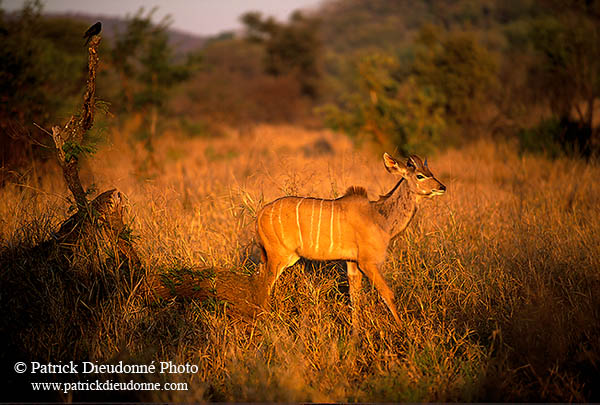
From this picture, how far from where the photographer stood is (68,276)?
4812 mm

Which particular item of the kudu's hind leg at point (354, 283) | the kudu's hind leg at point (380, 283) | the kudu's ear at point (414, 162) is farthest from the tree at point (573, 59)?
the kudu's hind leg at point (380, 283)

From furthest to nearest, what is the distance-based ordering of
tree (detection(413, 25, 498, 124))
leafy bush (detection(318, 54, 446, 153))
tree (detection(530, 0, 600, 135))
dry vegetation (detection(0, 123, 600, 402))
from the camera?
tree (detection(413, 25, 498, 124)), leafy bush (detection(318, 54, 446, 153)), tree (detection(530, 0, 600, 135)), dry vegetation (detection(0, 123, 600, 402))

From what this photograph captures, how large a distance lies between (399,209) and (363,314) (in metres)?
1.13

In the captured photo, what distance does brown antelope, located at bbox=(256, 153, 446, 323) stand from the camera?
4508mm

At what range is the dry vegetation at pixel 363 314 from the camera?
3.77m

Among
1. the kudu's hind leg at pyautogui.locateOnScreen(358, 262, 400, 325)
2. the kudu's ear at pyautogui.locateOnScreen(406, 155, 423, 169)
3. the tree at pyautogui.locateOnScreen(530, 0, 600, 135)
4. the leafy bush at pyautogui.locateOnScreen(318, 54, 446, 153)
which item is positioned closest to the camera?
the kudu's hind leg at pyautogui.locateOnScreen(358, 262, 400, 325)

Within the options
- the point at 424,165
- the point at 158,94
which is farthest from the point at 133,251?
the point at 158,94

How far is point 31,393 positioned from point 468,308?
13.3 feet

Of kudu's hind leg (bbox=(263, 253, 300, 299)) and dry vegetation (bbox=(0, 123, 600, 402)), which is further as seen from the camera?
kudu's hind leg (bbox=(263, 253, 300, 299))

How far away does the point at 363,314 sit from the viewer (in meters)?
4.78

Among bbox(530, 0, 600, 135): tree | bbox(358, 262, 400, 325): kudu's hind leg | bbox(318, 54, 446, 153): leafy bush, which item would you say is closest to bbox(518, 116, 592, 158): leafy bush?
bbox(530, 0, 600, 135): tree

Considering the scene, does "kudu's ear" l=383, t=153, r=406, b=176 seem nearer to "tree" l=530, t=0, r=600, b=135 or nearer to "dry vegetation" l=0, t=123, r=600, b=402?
"dry vegetation" l=0, t=123, r=600, b=402

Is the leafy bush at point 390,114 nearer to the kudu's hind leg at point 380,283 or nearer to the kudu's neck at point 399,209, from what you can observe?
the kudu's neck at point 399,209

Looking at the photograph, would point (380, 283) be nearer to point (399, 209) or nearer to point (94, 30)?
point (399, 209)
